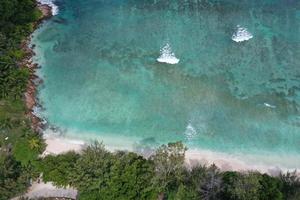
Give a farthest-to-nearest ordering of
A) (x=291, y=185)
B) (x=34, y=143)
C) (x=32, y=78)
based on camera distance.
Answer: (x=32, y=78) < (x=34, y=143) < (x=291, y=185)

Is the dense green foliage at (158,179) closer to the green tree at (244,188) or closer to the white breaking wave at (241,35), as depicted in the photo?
the green tree at (244,188)

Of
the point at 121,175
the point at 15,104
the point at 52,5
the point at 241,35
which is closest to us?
the point at 121,175

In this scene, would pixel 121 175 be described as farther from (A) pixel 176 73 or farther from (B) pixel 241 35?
(B) pixel 241 35


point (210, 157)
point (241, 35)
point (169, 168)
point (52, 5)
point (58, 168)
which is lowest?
point (58, 168)

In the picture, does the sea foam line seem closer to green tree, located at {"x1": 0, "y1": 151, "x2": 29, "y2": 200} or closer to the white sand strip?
the white sand strip

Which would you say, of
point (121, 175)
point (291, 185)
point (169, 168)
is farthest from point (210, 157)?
point (121, 175)

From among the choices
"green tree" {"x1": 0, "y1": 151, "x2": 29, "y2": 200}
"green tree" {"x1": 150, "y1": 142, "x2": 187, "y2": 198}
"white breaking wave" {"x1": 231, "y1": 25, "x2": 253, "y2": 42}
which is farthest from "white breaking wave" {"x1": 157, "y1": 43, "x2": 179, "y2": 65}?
"green tree" {"x1": 0, "y1": 151, "x2": 29, "y2": 200}
